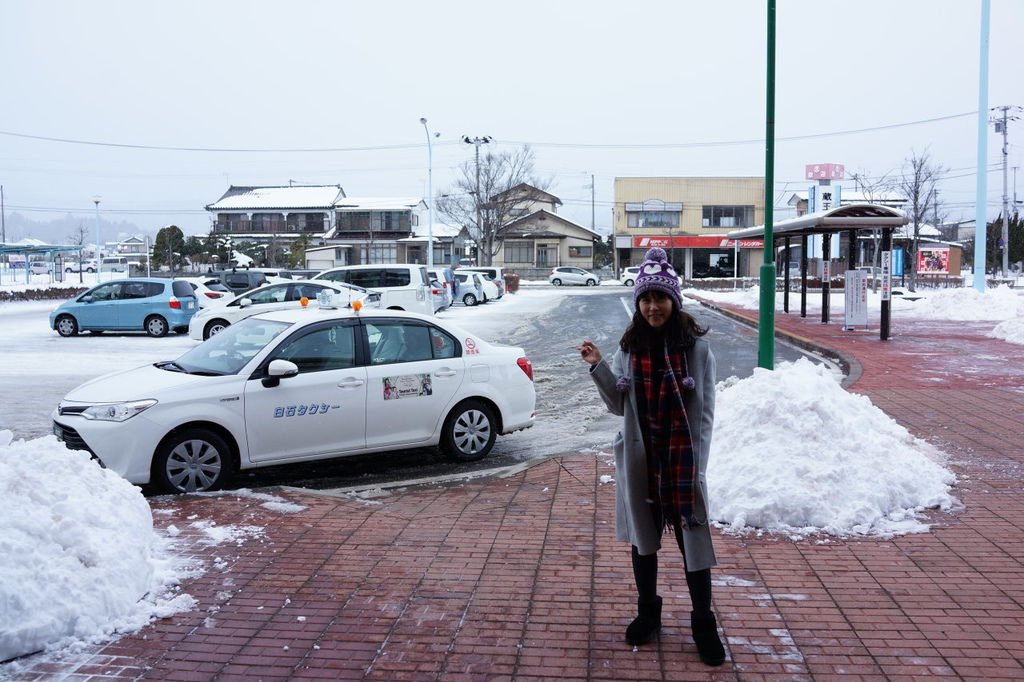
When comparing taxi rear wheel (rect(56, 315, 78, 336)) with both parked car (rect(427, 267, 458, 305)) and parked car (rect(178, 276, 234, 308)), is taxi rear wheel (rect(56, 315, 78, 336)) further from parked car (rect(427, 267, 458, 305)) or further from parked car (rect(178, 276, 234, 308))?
parked car (rect(427, 267, 458, 305))

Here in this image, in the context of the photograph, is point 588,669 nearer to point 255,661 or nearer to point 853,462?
point 255,661

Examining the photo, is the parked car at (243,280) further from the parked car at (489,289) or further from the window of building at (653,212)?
the window of building at (653,212)

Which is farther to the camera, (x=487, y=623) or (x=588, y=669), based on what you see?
(x=487, y=623)

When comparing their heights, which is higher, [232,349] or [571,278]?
[571,278]

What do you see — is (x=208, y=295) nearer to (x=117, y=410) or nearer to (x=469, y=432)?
(x=469, y=432)

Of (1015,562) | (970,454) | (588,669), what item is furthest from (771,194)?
(588,669)

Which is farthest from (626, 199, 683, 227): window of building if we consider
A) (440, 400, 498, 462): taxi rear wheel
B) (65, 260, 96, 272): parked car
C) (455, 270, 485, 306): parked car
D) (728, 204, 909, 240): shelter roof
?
(440, 400, 498, 462): taxi rear wheel

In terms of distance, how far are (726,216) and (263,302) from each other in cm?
6221

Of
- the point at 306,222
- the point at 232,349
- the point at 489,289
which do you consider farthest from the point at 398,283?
the point at 306,222

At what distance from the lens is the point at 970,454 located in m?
7.97

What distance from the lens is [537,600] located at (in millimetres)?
4750

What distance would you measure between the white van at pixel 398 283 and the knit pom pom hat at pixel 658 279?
2115 cm

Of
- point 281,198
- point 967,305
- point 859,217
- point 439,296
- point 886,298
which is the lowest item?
point 967,305

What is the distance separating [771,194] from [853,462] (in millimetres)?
5084
